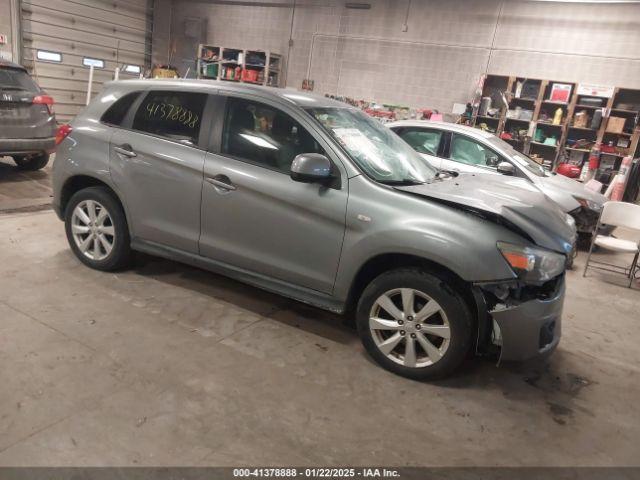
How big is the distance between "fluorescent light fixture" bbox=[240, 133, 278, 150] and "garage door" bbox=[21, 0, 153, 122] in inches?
427

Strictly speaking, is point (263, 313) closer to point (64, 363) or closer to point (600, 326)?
point (64, 363)

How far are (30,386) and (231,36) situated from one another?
12682 millimetres

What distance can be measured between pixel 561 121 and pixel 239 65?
7.69m

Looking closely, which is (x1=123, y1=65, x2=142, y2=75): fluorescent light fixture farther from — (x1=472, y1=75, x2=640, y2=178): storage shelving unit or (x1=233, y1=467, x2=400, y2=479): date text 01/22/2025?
(x1=233, y1=467, x2=400, y2=479): date text 01/22/2025

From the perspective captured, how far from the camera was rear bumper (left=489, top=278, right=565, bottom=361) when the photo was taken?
8.82 ft

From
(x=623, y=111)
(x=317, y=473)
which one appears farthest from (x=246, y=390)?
(x=623, y=111)

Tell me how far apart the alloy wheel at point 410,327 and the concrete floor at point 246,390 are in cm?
17

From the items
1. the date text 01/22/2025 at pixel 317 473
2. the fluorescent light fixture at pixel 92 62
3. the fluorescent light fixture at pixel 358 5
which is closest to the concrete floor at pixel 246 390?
the date text 01/22/2025 at pixel 317 473

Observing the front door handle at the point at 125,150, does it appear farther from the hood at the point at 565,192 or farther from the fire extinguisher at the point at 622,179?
the fire extinguisher at the point at 622,179

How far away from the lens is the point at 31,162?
7.51 meters

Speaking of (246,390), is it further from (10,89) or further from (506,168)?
(10,89)

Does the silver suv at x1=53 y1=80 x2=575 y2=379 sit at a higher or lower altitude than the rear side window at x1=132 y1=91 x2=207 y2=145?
lower

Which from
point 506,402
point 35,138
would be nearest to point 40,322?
point 506,402

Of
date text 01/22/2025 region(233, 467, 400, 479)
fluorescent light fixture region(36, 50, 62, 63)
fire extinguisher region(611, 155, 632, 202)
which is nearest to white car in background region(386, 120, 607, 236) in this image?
fire extinguisher region(611, 155, 632, 202)
